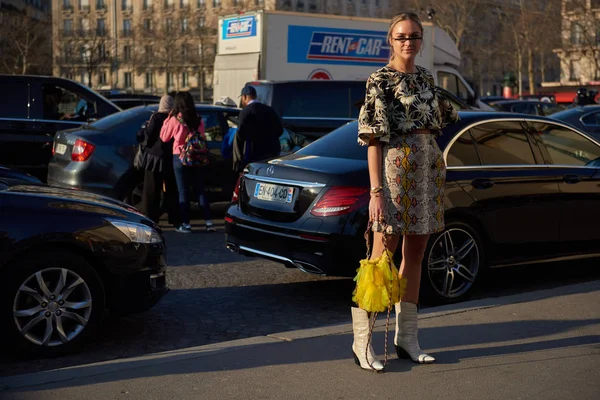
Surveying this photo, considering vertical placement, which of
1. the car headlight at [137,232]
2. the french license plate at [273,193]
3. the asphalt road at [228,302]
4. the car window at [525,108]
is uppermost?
the car window at [525,108]

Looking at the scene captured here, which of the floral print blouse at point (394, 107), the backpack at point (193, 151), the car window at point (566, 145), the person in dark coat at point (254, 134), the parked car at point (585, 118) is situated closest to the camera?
the floral print blouse at point (394, 107)

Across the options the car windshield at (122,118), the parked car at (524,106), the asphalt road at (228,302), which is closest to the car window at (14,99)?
the car windshield at (122,118)

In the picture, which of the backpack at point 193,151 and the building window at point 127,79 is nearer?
Answer: the backpack at point 193,151

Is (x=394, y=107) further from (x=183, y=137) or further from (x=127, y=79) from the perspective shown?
(x=127, y=79)

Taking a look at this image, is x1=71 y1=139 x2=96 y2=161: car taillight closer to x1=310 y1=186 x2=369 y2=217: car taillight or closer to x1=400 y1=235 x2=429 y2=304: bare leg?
x1=310 y1=186 x2=369 y2=217: car taillight

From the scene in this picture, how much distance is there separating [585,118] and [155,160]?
10015 millimetres

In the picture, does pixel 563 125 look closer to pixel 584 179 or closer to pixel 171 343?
pixel 584 179

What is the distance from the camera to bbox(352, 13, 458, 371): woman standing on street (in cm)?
482

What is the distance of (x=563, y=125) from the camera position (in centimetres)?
818

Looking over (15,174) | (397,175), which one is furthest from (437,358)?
(15,174)

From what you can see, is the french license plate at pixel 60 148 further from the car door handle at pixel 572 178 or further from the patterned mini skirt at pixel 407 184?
the patterned mini skirt at pixel 407 184

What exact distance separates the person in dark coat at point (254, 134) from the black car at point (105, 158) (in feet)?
3.31

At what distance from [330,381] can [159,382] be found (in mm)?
898

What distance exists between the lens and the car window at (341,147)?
7.27m
